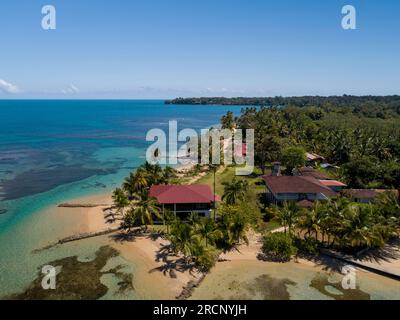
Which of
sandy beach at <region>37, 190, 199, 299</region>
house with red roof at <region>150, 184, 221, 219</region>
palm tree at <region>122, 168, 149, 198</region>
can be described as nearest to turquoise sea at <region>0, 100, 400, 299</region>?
sandy beach at <region>37, 190, 199, 299</region>

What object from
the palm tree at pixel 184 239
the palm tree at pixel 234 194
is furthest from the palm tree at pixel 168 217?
the palm tree at pixel 234 194

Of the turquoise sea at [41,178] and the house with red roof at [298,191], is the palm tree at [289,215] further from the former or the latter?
the turquoise sea at [41,178]

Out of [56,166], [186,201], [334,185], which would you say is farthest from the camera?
[56,166]

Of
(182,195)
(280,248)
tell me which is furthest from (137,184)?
(280,248)

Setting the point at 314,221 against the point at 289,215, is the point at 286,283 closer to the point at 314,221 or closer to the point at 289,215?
the point at 314,221

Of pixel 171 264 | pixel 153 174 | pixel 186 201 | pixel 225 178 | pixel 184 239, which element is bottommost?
pixel 171 264

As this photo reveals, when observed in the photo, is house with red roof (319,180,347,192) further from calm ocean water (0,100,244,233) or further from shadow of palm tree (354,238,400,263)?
calm ocean water (0,100,244,233)
